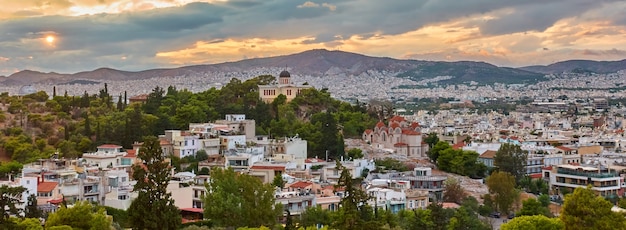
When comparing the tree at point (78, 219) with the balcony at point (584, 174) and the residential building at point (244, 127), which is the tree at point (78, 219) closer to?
the residential building at point (244, 127)

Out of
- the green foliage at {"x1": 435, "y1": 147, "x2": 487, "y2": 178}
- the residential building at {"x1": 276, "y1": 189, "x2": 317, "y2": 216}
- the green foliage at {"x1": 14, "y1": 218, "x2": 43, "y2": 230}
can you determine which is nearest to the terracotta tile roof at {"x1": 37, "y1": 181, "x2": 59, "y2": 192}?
the green foliage at {"x1": 14, "y1": 218, "x2": 43, "y2": 230}

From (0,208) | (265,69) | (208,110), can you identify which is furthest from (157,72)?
(0,208)

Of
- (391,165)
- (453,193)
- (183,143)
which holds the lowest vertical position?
(453,193)

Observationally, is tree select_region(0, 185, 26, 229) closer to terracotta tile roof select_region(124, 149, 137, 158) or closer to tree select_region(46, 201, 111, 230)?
tree select_region(46, 201, 111, 230)

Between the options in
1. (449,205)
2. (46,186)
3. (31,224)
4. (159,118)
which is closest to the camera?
(31,224)

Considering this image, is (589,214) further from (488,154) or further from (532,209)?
(488,154)

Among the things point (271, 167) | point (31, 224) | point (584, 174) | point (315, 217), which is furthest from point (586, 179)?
point (31, 224)
